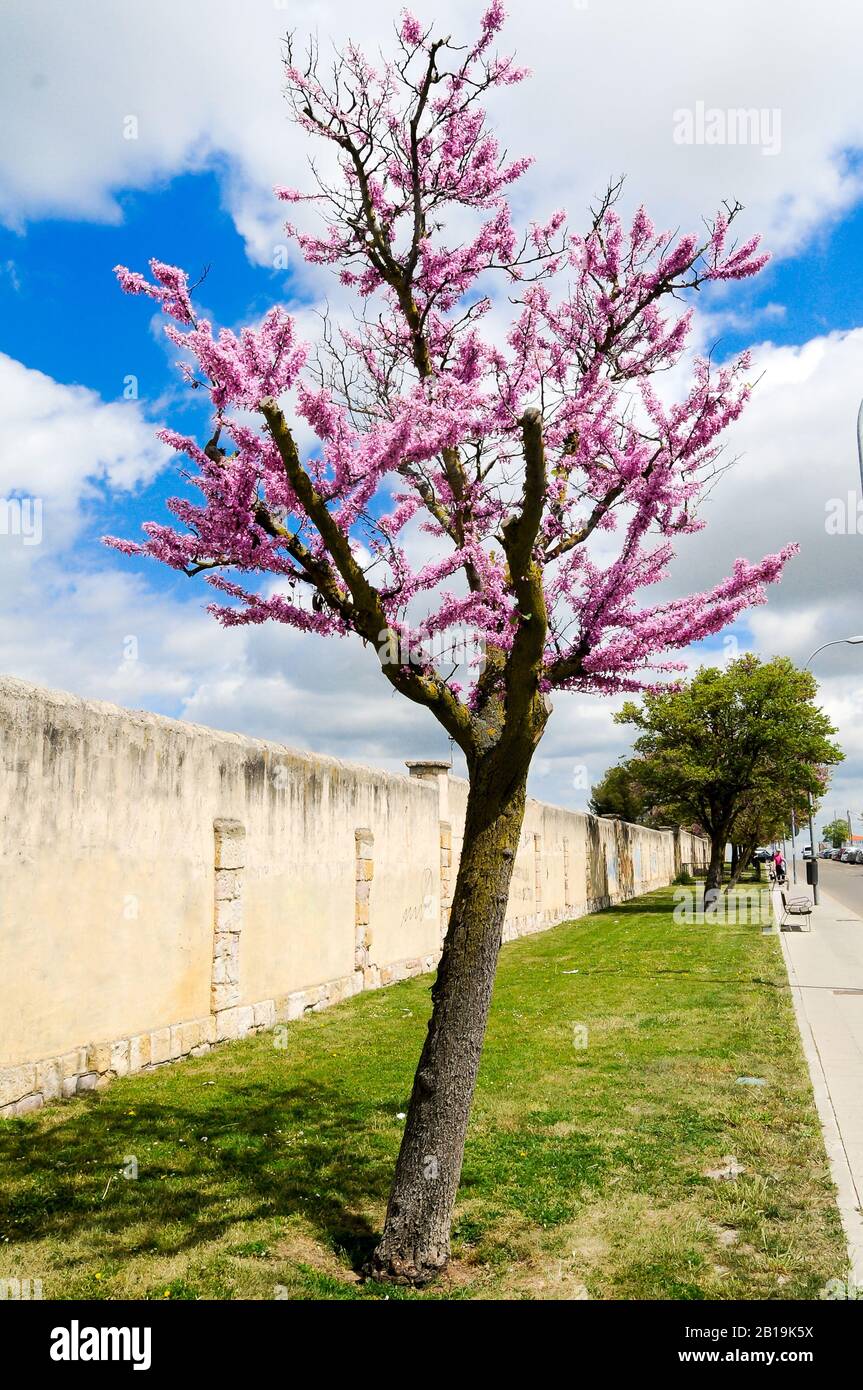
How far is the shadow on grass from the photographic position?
5027 mm

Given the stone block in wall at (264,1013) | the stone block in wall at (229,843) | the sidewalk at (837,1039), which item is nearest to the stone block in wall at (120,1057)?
the stone block in wall at (229,843)

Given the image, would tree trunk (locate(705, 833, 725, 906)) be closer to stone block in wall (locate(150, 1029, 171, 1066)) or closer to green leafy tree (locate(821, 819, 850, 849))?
stone block in wall (locate(150, 1029, 171, 1066))

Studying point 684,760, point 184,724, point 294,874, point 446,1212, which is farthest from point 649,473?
point 684,760

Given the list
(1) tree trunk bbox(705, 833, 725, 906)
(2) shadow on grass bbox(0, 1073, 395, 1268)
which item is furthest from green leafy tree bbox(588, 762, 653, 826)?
(2) shadow on grass bbox(0, 1073, 395, 1268)

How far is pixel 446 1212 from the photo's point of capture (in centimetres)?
460

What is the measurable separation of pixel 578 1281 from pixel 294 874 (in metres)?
7.69

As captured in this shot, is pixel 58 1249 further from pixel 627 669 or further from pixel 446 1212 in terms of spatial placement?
pixel 627 669

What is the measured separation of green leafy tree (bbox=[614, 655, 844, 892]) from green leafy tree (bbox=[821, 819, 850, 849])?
154286 mm

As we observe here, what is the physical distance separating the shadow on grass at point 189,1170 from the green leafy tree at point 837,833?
17827cm

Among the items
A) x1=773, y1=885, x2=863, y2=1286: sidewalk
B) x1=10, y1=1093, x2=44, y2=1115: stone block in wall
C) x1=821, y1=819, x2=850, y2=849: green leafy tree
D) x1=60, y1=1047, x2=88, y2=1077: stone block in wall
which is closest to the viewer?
x1=773, y1=885, x2=863, y2=1286: sidewalk

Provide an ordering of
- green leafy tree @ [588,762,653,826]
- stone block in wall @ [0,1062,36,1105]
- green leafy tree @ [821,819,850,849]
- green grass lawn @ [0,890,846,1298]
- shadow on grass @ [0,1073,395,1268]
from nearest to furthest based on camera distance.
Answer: green grass lawn @ [0,890,846,1298] → shadow on grass @ [0,1073,395,1268] → stone block in wall @ [0,1062,36,1105] → green leafy tree @ [588,762,653,826] → green leafy tree @ [821,819,850,849]

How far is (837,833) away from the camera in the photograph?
18000 cm

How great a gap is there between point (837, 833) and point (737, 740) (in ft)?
551

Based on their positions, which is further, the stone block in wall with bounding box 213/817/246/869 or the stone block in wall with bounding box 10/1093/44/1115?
the stone block in wall with bounding box 213/817/246/869
